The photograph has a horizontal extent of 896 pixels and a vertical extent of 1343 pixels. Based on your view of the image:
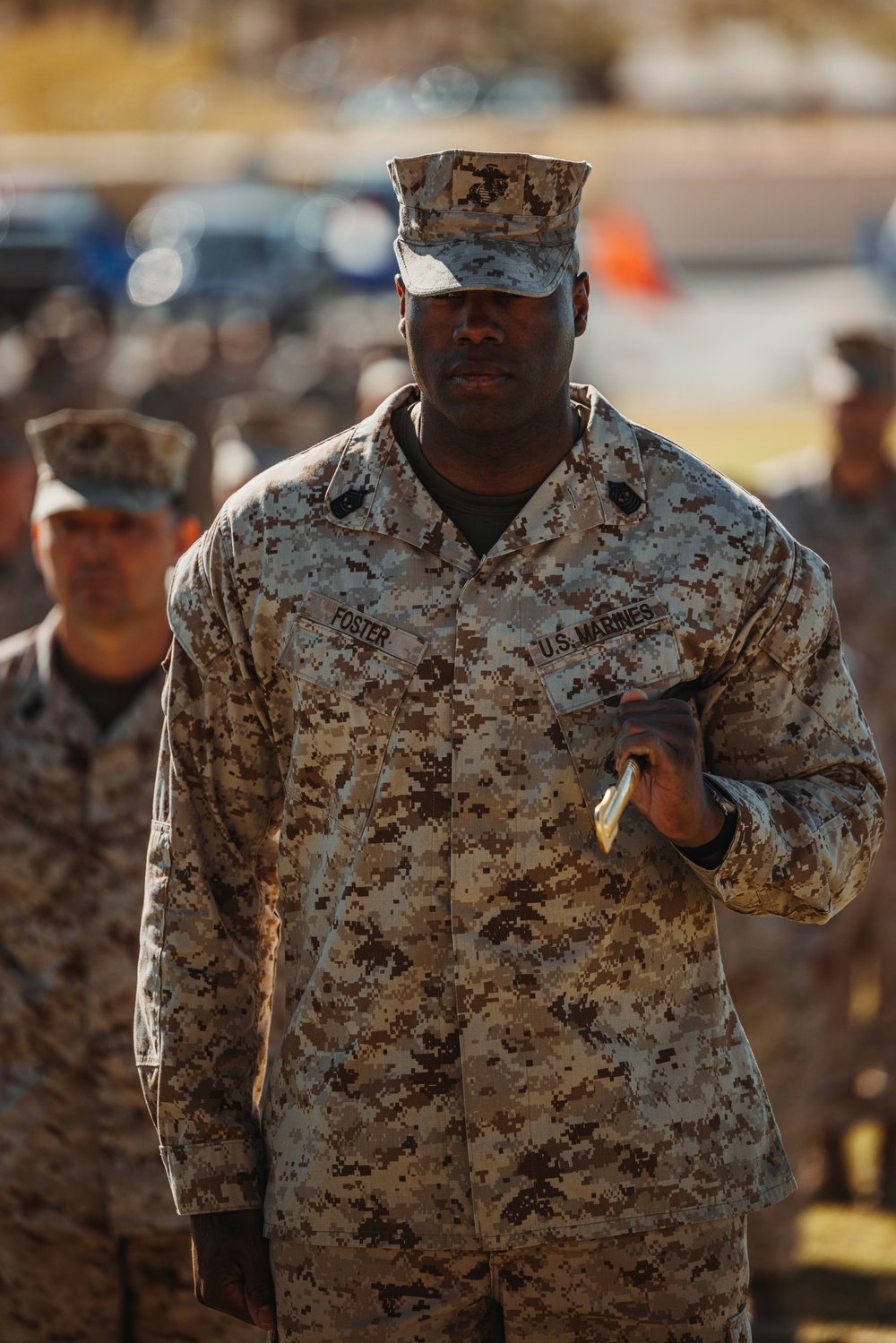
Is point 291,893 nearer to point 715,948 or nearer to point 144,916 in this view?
point 144,916

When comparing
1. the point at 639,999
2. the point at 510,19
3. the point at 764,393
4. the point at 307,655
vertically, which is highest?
the point at 510,19

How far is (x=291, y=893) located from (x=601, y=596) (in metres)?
0.61

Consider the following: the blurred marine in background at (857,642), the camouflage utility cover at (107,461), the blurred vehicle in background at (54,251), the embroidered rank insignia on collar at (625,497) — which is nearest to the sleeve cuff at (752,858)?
the embroidered rank insignia on collar at (625,497)

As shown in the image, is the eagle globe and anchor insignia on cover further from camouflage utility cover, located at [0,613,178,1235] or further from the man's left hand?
camouflage utility cover, located at [0,613,178,1235]

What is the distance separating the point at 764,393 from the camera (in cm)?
3061

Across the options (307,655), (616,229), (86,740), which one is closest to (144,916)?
(307,655)

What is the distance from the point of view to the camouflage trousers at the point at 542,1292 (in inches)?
112

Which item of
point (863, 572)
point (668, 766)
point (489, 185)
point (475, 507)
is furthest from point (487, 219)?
point (863, 572)

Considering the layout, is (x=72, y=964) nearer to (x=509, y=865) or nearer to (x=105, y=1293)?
(x=105, y=1293)

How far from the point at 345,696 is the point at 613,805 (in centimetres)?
46

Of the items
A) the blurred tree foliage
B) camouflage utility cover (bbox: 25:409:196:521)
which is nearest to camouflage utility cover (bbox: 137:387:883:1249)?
camouflage utility cover (bbox: 25:409:196:521)

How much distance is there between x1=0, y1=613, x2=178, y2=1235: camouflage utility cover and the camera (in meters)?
4.15

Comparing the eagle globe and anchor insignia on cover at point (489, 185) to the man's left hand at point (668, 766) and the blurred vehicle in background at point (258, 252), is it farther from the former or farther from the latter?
the blurred vehicle in background at point (258, 252)

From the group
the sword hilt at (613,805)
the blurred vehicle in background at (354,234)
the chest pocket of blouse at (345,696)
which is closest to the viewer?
the sword hilt at (613,805)
